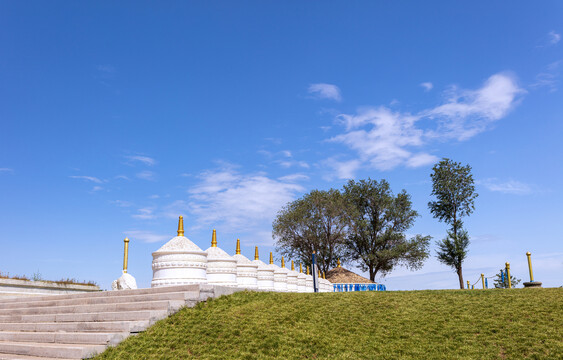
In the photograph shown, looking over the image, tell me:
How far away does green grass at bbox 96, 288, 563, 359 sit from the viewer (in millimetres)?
9812

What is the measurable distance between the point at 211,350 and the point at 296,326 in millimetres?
2273

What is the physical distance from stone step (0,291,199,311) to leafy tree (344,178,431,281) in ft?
122

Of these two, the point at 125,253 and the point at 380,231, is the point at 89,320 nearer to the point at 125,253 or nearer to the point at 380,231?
the point at 125,253

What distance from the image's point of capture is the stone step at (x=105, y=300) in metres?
12.6

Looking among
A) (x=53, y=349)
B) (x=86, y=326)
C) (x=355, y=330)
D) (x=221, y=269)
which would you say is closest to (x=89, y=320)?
(x=86, y=326)

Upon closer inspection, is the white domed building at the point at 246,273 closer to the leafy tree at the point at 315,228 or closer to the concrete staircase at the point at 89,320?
the concrete staircase at the point at 89,320

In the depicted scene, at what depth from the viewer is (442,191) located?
41781 millimetres

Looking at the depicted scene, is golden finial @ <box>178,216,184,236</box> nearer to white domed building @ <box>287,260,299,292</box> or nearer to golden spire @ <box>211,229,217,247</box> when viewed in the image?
golden spire @ <box>211,229,217,247</box>

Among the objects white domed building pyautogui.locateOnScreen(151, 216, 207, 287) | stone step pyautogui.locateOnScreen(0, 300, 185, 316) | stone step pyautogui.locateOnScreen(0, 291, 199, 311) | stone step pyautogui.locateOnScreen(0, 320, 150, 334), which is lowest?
stone step pyautogui.locateOnScreen(0, 320, 150, 334)

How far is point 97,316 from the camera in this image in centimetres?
1295

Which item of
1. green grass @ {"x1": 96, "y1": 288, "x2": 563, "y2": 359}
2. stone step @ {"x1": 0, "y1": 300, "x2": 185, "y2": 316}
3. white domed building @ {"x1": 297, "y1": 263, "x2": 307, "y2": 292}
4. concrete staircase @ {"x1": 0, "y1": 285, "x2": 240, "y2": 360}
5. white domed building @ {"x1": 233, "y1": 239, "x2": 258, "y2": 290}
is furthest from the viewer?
white domed building @ {"x1": 297, "y1": 263, "x2": 307, "y2": 292}

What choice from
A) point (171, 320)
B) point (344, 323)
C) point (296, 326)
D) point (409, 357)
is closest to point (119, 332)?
point (171, 320)

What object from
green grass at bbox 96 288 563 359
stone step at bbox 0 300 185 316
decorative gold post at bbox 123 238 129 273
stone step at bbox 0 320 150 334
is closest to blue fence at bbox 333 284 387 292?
decorative gold post at bbox 123 238 129 273

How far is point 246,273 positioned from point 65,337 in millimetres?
8909
